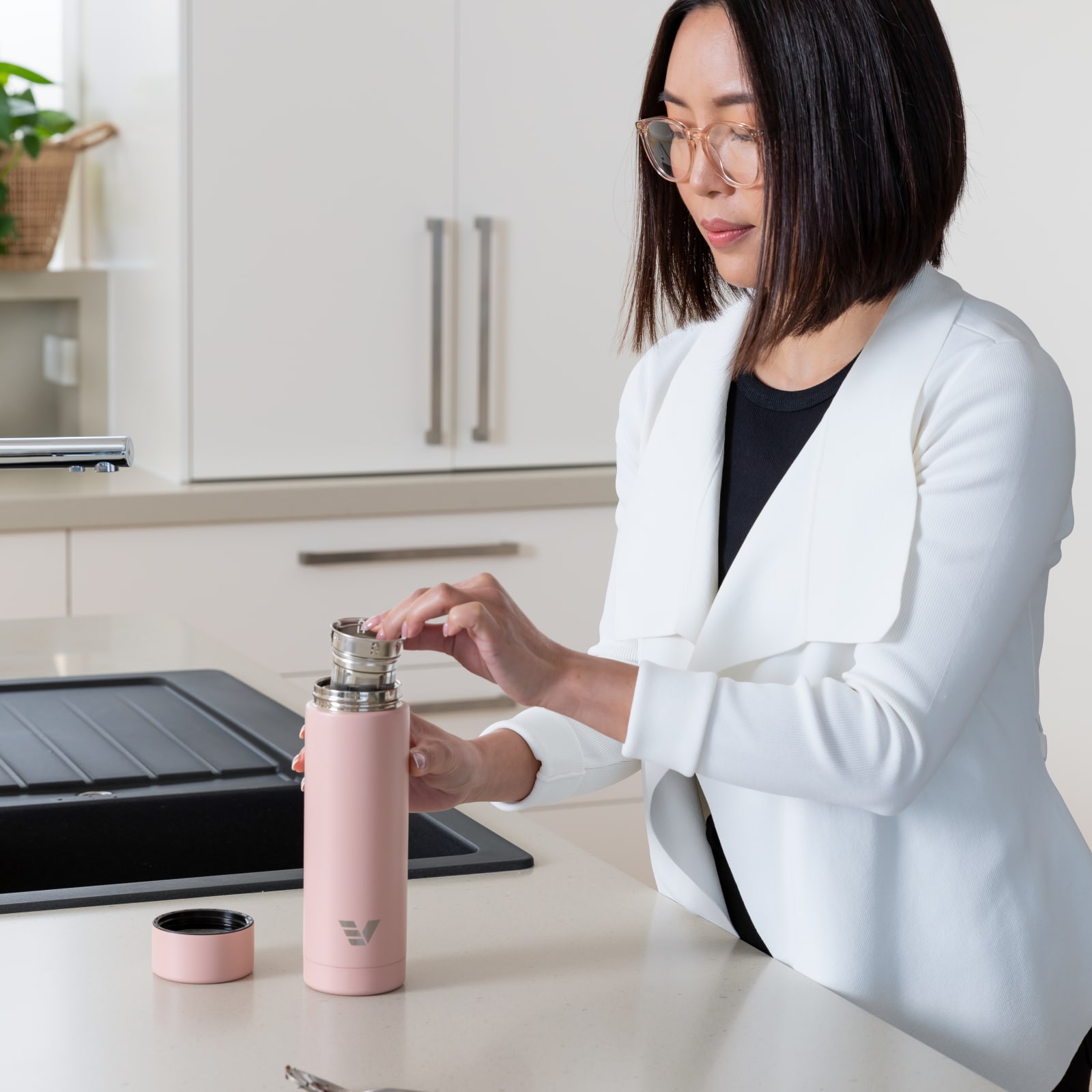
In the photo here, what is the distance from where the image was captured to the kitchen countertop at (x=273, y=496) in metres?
2.55

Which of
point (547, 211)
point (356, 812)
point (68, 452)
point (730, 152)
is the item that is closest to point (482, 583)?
point (356, 812)

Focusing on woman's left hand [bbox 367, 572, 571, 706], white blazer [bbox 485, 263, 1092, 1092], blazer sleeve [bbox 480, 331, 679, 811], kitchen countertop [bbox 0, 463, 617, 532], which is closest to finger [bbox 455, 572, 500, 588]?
woman's left hand [bbox 367, 572, 571, 706]

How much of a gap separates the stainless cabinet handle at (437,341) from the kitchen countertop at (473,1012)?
72.6 inches

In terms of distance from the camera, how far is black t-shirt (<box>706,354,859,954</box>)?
45.6 inches

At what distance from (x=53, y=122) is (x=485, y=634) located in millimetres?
2340

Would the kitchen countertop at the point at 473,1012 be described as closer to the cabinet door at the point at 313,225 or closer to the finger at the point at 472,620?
Answer: the finger at the point at 472,620

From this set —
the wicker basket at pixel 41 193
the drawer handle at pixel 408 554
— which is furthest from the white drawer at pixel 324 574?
the wicker basket at pixel 41 193

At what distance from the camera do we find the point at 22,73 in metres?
2.88

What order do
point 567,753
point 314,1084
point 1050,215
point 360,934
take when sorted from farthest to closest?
point 1050,215 → point 567,753 → point 360,934 → point 314,1084

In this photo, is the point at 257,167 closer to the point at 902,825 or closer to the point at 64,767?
the point at 64,767

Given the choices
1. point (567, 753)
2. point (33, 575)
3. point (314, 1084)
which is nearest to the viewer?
point (314, 1084)

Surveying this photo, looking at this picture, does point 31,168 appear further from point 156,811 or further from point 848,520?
point 848,520

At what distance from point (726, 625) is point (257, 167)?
6.02 feet

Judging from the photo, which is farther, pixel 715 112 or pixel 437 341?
pixel 437 341
